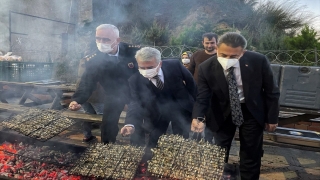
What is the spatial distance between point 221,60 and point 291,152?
3267 millimetres

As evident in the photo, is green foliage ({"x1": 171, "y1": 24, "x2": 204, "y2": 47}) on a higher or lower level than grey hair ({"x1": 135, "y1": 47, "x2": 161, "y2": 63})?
higher

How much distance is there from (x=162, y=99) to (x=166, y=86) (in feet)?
0.68

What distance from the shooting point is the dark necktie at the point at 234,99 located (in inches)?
114

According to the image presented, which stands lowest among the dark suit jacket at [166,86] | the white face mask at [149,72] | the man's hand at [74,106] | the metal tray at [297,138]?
the metal tray at [297,138]

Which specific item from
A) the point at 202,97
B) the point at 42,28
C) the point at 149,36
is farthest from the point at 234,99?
the point at 42,28

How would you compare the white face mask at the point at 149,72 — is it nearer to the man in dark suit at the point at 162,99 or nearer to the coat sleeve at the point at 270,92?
the man in dark suit at the point at 162,99

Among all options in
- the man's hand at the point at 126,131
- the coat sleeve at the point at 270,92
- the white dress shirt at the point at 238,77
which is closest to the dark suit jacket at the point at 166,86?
the man's hand at the point at 126,131

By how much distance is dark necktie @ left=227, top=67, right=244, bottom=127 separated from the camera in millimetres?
2887

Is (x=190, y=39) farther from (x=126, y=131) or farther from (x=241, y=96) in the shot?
(x=126, y=131)

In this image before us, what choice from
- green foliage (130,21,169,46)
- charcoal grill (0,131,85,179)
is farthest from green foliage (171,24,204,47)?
charcoal grill (0,131,85,179)

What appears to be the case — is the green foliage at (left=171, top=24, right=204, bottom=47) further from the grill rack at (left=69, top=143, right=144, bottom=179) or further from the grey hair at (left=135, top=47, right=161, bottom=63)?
the grill rack at (left=69, top=143, right=144, bottom=179)

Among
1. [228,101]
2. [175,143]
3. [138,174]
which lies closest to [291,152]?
[228,101]

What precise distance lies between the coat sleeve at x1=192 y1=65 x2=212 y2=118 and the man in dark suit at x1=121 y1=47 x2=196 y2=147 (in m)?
0.34

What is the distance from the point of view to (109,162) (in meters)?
2.89
